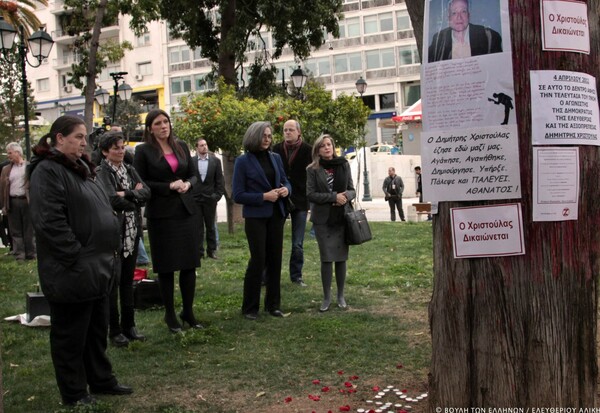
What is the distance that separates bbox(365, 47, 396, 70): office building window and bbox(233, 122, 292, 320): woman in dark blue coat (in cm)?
5028

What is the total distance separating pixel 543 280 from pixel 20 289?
7781mm

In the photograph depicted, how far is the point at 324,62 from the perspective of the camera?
191ft

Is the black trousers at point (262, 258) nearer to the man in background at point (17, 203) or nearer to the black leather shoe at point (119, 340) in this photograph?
the black leather shoe at point (119, 340)

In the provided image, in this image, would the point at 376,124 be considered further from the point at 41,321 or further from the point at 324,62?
the point at 41,321

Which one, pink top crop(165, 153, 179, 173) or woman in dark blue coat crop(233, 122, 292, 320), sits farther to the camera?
woman in dark blue coat crop(233, 122, 292, 320)

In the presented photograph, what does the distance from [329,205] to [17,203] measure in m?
7.04

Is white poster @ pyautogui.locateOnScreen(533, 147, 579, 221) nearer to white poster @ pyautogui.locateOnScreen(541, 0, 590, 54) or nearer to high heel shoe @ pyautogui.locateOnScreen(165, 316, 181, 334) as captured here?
white poster @ pyautogui.locateOnScreen(541, 0, 590, 54)

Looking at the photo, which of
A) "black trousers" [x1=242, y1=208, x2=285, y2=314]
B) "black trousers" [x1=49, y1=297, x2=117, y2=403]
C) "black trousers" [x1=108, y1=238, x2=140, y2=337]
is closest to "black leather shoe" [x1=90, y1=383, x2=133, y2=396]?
"black trousers" [x1=49, y1=297, x2=117, y2=403]

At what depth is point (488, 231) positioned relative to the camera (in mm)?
3215

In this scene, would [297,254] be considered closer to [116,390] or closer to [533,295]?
[116,390]

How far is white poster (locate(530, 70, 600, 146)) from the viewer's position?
3.12m

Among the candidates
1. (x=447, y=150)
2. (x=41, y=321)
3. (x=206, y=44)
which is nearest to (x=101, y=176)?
(x=41, y=321)

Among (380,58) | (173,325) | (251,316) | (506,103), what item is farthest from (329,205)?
(380,58)

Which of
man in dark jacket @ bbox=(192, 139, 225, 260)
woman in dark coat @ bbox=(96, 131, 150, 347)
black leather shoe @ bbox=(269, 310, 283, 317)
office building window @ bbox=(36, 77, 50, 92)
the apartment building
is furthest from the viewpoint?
office building window @ bbox=(36, 77, 50, 92)
